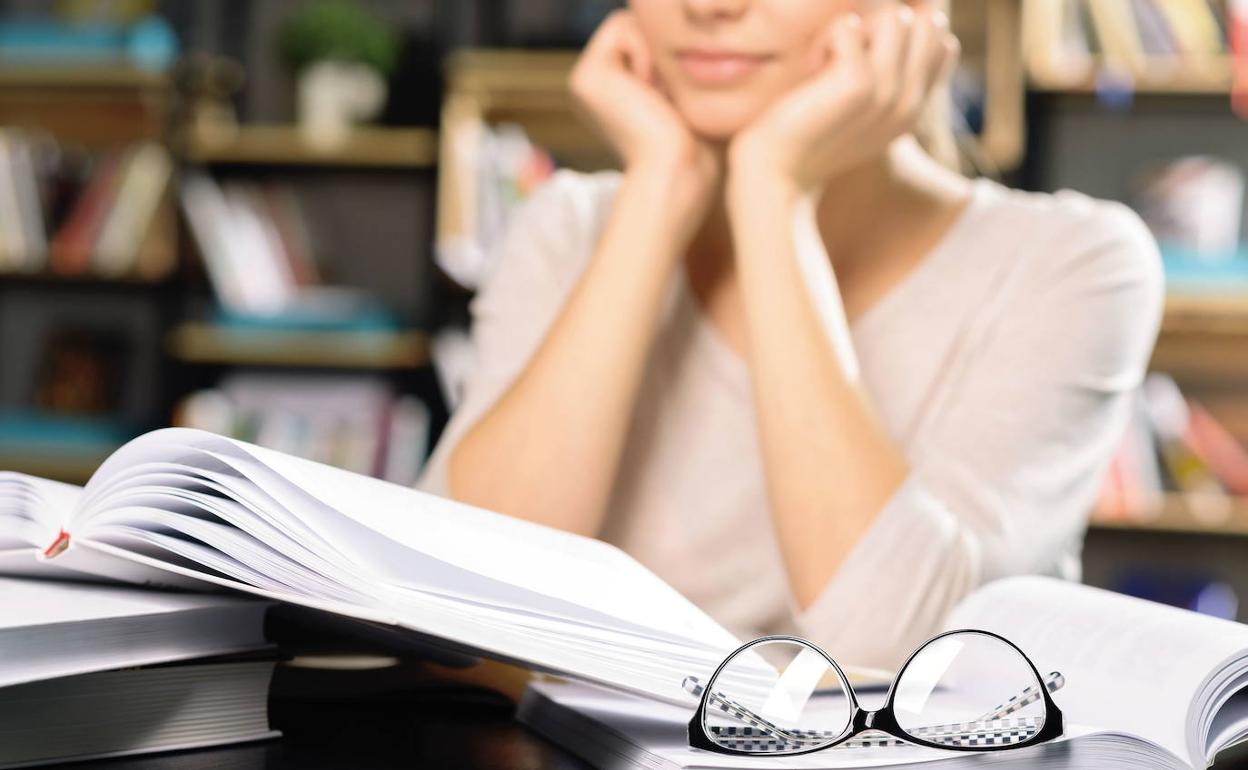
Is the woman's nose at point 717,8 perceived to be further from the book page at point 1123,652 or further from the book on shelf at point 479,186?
the book on shelf at point 479,186

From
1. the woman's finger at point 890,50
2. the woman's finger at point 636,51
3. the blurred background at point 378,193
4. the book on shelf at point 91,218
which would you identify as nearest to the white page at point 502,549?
the woman's finger at point 890,50

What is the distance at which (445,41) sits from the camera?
129 inches

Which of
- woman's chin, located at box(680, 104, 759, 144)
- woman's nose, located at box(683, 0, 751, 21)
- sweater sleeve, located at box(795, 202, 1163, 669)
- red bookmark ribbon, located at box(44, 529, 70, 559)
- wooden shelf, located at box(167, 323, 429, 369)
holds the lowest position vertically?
wooden shelf, located at box(167, 323, 429, 369)

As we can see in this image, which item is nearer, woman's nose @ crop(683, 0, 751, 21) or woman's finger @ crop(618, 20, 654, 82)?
woman's nose @ crop(683, 0, 751, 21)

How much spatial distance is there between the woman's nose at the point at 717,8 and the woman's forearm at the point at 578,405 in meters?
0.16

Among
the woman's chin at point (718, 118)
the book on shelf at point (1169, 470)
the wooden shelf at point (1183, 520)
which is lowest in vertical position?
the wooden shelf at point (1183, 520)

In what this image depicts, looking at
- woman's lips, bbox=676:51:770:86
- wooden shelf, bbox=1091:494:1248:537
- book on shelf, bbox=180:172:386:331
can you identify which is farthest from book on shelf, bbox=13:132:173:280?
woman's lips, bbox=676:51:770:86

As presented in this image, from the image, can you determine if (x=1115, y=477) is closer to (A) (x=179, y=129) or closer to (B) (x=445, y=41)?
(B) (x=445, y=41)

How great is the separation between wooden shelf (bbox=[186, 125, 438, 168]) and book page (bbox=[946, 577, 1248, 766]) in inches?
104

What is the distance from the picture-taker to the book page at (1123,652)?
511 millimetres

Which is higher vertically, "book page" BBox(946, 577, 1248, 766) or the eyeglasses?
the eyeglasses

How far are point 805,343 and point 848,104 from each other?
0.21 metres

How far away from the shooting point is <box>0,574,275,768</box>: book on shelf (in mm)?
474

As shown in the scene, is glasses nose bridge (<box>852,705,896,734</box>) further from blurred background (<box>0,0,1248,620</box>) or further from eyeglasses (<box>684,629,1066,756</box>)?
blurred background (<box>0,0,1248,620</box>)
